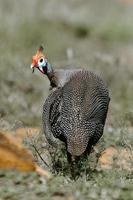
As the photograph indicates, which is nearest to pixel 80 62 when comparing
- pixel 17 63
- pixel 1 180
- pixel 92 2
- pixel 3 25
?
pixel 17 63

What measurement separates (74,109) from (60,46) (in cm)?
1253

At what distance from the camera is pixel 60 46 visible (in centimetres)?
2056

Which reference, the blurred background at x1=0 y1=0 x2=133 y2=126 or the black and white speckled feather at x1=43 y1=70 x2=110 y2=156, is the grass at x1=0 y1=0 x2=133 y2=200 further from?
the black and white speckled feather at x1=43 y1=70 x2=110 y2=156

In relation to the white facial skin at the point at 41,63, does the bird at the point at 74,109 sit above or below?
below

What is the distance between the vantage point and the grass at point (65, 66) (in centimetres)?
689

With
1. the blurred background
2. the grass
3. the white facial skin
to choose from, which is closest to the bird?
the white facial skin

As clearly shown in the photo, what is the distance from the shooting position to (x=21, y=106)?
13602 millimetres

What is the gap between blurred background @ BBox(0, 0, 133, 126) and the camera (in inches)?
556

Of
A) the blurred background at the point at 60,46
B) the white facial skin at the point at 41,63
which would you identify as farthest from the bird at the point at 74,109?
the blurred background at the point at 60,46

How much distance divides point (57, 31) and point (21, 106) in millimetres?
8765

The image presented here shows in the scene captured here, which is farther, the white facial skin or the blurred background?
the blurred background

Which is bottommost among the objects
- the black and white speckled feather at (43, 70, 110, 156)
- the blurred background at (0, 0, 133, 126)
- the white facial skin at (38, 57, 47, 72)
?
the black and white speckled feather at (43, 70, 110, 156)

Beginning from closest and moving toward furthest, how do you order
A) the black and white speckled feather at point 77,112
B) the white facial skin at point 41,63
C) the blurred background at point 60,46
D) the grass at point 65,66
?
the grass at point 65,66 < the black and white speckled feather at point 77,112 < the white facial skin at point 41,63 < the blurred background at point 60,46

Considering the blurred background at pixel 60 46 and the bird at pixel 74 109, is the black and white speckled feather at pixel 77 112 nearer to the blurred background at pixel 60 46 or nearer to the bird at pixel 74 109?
the bird at pixel 74 109
